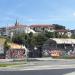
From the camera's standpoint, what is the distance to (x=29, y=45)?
439ft

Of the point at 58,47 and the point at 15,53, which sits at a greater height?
the point at 58,47

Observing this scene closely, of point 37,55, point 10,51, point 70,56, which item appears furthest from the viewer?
point 37,55

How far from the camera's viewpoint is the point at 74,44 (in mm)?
115562

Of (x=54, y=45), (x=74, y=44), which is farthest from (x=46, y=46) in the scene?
(x=74, y=44)

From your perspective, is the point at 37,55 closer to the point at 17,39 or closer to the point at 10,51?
the point at 10,51

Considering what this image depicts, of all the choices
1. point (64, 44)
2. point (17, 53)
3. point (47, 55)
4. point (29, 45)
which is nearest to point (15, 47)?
point (17, 53)

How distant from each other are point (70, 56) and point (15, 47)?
16.5 metres

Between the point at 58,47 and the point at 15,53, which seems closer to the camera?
the point at 15,53

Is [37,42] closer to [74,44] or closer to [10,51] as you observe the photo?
[74,44]

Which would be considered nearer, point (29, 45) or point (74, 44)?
point (74, 44)

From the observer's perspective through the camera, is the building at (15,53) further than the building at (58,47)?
No

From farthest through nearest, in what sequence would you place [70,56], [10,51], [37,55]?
[37,55]
[70,56]
[10,51]

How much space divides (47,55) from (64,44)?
29.8 feet

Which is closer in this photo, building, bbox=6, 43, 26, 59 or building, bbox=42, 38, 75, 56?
building, bbox=6, 43, 26, 59
